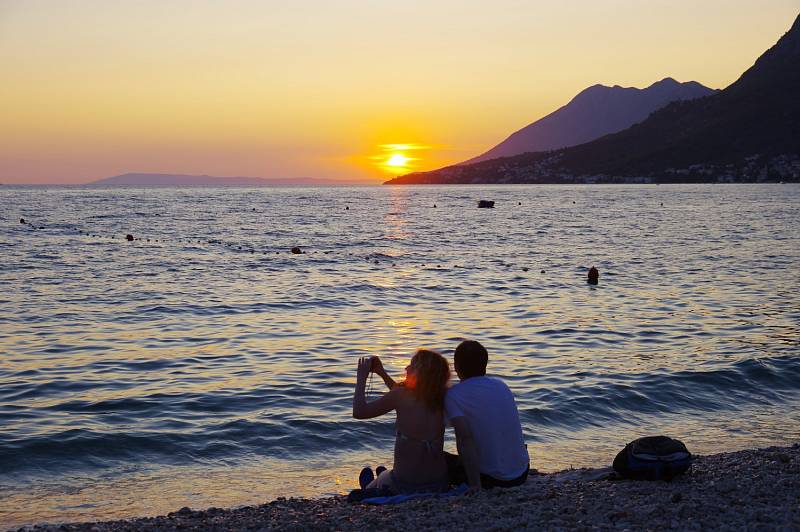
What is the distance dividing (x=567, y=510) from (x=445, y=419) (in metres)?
1.41

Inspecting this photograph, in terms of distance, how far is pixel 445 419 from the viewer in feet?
25.7

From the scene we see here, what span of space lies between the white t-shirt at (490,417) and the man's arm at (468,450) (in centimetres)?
8

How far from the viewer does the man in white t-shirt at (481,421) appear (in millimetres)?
7754

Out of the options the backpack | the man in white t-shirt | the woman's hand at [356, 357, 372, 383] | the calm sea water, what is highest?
the woman's hand at [356, 357, 372, 383]

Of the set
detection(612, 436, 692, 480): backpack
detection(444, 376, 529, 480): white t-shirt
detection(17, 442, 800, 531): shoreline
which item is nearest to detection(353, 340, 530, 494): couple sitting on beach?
detection(444, 376, 529, 480): white t-shirt

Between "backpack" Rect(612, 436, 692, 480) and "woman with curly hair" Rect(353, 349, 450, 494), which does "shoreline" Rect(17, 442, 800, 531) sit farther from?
"woman with curly hair" Rect(353, 349, 450, 494)

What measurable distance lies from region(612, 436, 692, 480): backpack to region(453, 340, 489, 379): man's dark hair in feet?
6.83

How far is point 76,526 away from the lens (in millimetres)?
7754

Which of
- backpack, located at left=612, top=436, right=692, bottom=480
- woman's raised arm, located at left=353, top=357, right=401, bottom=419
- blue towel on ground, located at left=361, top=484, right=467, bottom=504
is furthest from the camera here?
backpack, located at left=612, top=436, right=692, bottom=480

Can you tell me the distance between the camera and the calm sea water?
34.7 feet

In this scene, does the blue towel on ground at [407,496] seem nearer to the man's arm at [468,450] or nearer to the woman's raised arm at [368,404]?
the man's arm at [468,450]

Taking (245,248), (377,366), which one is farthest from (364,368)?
(245,248)

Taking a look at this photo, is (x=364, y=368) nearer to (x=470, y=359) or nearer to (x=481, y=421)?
(x=470, y=359)

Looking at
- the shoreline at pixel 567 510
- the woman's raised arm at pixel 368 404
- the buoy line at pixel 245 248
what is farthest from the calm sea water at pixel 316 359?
the woman's raised arm at pixel 368 404
